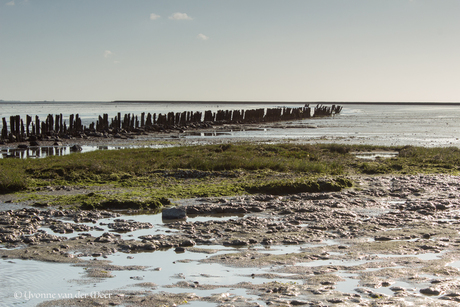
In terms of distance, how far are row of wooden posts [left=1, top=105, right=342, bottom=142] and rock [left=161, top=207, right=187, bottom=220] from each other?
24491mm

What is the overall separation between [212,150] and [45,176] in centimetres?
871

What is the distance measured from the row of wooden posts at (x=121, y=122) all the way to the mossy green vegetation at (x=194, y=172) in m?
14.9

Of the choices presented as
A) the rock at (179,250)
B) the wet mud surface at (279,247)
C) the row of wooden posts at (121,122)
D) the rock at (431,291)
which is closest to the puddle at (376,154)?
the wet mud surface at (279,247)

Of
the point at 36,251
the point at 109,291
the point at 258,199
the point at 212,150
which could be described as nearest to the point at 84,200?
the point at 36,251

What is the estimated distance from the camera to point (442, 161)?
1778 centimetres

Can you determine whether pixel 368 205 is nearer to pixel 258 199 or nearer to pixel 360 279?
pixel 258 199

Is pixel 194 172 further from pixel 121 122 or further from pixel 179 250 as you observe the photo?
pixel 121 122

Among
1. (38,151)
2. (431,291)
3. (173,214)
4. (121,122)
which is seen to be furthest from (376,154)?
(121,122)

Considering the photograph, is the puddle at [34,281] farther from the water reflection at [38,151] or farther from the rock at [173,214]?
the water reflection at [38,151]

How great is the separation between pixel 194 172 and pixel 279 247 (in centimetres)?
771

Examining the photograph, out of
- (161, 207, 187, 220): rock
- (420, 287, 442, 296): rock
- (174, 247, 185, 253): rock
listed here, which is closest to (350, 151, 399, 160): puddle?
(161, 207, 187, 220): rock

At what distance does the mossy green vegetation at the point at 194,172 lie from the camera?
1169cm

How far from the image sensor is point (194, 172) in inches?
571

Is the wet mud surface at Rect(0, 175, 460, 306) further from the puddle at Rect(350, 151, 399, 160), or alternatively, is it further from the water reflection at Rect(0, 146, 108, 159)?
the water reflection at Rect(0, 146, 108, 159)
